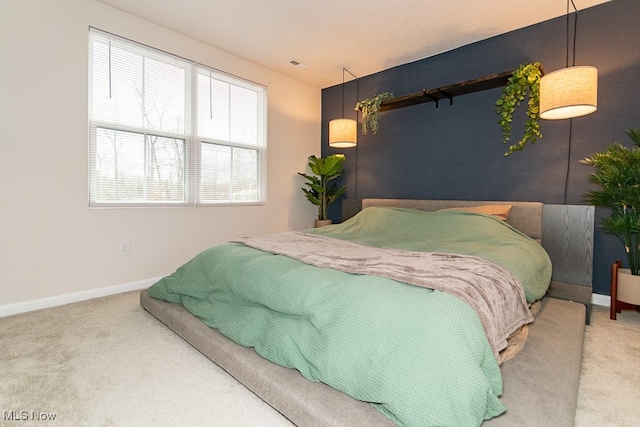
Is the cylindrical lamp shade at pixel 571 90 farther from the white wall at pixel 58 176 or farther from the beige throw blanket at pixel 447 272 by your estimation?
the white wall at pixel 58 176

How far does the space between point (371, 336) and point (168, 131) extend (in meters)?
2.99

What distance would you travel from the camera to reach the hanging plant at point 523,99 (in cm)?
272

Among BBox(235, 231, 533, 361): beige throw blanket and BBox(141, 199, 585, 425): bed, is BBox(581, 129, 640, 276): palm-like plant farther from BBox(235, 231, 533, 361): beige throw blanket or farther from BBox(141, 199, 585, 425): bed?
BBox(235, 231, 533, 361): beige throw blanket

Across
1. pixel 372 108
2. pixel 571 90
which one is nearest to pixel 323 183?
pixel 372 108

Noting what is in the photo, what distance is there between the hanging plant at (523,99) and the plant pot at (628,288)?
4.34ft

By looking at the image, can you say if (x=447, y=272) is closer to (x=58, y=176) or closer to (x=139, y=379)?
(x=139, y=379)

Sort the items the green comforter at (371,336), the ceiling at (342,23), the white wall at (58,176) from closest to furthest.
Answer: the green comforter at (371,336)
the white wall at (58,176)
the ceiling at (342,23)

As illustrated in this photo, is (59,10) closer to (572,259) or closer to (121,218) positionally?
(121,218)

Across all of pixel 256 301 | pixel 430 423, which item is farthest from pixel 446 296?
pixel 256 301

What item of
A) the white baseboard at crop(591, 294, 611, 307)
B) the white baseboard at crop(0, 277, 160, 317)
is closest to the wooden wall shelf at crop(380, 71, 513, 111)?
the white baseboard at crop(591, 294, 611, 307)

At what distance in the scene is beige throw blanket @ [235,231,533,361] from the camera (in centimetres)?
126

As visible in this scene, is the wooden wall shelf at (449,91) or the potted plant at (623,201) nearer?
the potted plant at (623,201)

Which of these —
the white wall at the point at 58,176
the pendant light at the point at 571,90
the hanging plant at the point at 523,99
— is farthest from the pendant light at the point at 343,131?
the pendant light at the point at 571,90

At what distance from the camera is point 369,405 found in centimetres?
109
